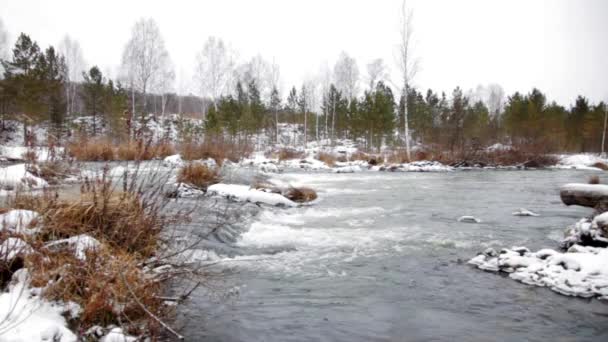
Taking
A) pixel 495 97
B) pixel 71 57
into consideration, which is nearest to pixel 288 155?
pixel 71 57

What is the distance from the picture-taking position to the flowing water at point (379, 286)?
311 cm

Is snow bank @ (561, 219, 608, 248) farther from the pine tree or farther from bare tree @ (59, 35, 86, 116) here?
bare tree @ (59, 35, 86, 116)

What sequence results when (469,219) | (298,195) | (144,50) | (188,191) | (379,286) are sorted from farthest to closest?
(144,50), (298,195), (188,191), (469,219), (379,286)

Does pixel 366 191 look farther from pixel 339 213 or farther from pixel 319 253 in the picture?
pixel 319 253

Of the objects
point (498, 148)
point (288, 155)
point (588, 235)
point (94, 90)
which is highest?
point (94, 90)

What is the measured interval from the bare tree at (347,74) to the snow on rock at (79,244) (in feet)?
137

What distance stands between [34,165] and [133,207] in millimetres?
1230

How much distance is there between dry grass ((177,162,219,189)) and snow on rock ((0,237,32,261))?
6.53 metres

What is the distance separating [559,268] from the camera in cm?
432

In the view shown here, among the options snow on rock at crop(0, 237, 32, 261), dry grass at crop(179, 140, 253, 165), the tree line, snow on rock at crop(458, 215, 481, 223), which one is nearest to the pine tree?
the tree line

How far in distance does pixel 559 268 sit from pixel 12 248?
5449 millimetres

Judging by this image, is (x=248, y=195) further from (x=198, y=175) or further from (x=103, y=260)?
(x=103, y=260)

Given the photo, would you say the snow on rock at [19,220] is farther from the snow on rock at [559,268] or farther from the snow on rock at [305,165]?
the snow on rock at [305,165]

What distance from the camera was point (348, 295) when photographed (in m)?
3.86
